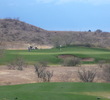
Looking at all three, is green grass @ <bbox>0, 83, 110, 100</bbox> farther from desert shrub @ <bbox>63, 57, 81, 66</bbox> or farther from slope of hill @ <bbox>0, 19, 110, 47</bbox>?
slope of hill @ <bbox>0, 19, 110, 47</bbox>

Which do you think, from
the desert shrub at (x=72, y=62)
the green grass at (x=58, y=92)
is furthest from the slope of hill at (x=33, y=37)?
the green grass at (x=58, y=92)

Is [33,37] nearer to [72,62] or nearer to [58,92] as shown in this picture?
[72,62]

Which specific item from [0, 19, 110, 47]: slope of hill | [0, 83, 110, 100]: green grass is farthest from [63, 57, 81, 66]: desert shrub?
[0, 19, 110, 47]: slope of hill

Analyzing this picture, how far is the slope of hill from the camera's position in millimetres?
111188

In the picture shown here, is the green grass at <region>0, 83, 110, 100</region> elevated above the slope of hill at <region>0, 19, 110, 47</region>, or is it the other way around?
the slope of hill at <region>0, 19, 110, 47</region>

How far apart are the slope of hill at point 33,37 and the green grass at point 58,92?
82334 mm

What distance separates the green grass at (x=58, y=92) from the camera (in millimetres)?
15711

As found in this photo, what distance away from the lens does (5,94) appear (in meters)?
16.2

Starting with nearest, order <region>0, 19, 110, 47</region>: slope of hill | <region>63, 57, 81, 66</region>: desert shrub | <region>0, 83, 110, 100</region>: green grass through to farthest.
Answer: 1. <region>0, 83, 110, 100</region>: green grass
2. <region>63, 57, 81, 66</region>: desert shrub
3. <region>0, 19, 110, 47</region>: slope of hill

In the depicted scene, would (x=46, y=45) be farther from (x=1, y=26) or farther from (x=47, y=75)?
(x=47, y=75)

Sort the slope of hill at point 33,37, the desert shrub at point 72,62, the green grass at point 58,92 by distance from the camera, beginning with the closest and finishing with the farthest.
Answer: the green grass at point 58,92 → the desert shrub at point 72,62 → the slope of hill at point 33,37

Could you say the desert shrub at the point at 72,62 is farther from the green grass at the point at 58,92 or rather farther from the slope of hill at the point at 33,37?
the slope of hill at the point at 33,37

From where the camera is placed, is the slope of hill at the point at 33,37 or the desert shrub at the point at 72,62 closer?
the desert shrub at the point at 72,62

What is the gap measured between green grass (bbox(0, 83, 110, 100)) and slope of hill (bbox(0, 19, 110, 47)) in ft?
270
